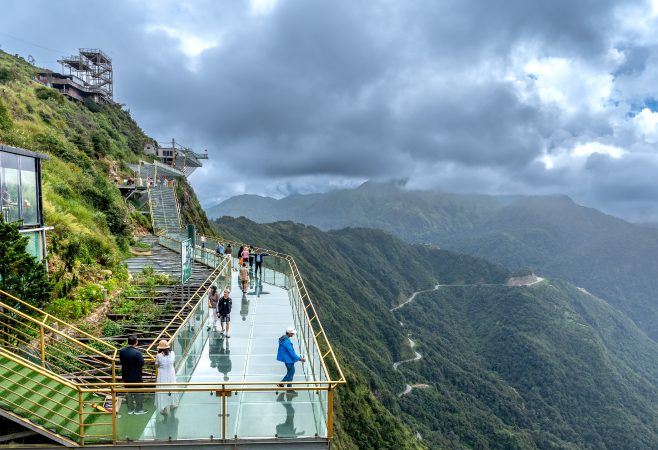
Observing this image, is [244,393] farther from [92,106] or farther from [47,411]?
[92,106]

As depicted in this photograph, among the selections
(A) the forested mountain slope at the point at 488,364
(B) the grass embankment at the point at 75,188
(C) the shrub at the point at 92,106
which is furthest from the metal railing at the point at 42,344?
(C) the shrub at the point at 92,106

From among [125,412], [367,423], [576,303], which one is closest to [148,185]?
[125,412]

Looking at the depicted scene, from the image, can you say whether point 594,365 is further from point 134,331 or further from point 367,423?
point 134,331

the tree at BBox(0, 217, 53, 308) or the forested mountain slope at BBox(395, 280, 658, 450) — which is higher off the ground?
the tree at BBox(0, 217, 53, 308)

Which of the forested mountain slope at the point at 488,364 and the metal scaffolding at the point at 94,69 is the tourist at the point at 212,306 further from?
the metal scaffolding at the point at 94,69

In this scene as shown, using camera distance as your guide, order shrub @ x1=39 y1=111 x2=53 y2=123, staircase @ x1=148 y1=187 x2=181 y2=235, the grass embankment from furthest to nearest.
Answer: staircase @ x1=148 y1=187 x2=181 y2=235 → shrub @ x1=39 y1=111 x2=53 y2=123 → the grass embankment

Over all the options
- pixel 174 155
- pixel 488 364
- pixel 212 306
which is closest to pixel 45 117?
pixel 174 155

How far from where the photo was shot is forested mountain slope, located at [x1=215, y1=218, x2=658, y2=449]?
87.3 meters

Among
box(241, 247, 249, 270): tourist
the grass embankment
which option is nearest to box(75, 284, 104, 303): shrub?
the grass embankment

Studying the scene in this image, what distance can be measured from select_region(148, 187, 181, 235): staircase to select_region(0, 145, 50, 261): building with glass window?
19.2 metres

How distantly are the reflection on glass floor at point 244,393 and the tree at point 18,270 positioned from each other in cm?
424

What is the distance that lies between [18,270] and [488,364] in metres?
154

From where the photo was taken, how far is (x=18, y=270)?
9070 mm

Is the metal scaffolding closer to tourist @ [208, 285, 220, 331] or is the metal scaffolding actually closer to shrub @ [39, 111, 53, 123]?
shrub @ [39, 111, 53, 123]
